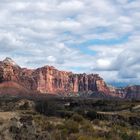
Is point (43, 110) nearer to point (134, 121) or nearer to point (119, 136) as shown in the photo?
point (134, 121)

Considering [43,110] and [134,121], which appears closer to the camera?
[134,121]

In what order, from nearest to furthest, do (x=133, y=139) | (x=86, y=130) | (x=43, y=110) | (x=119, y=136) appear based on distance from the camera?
1. (x=133, y=139)
2. (x=119, y=136)
3. (x=86, y=130)
4. (x=43, y=110)

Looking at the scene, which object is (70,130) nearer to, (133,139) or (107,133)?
(107,133)

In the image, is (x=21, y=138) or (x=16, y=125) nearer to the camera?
(x=21, y=138)

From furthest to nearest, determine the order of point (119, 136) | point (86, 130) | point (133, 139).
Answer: point (86, 130) → point (119, 136) → point (133, 139)

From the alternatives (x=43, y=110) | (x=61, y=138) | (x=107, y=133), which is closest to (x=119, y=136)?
(x=107, y=133)

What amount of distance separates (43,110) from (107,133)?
4754 cm

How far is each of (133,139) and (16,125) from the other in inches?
314

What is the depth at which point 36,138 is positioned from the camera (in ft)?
86.3

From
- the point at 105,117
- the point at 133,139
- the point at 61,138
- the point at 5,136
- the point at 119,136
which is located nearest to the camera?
→ the point at 5,136

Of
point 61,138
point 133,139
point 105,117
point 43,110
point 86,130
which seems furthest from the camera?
point 43,110

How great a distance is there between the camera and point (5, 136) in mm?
26188

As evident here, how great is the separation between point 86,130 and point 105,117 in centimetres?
2650

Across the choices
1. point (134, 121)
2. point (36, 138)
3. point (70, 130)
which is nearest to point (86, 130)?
point (70, 130)
